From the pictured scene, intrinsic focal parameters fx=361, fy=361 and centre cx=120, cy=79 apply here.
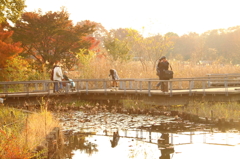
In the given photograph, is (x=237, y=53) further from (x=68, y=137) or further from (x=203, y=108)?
(x=68, y=137)

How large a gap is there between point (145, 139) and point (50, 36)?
19.8 meters

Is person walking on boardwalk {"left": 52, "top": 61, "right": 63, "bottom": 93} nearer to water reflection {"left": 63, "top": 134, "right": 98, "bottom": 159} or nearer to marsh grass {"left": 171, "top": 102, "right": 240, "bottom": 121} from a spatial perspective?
marsh grass {"left": 171, "top": 102, "right": 240, "bottom": 121}

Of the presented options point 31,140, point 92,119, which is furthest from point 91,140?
point 92,119

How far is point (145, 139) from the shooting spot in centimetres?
1104

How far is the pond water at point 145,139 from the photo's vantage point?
9.24 meters

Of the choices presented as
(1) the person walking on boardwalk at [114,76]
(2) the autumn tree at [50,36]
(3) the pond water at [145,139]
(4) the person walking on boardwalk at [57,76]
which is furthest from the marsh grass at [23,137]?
(2) the autumn tree at [50,36]

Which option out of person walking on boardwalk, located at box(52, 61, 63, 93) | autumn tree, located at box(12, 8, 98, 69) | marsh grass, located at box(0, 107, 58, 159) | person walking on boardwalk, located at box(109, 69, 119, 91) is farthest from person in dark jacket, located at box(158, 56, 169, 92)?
autumn tree, located at box(12, 8, 98, 69)

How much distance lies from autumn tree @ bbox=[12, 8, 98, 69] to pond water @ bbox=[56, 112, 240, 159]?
14.5m

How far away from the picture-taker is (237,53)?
189 ft

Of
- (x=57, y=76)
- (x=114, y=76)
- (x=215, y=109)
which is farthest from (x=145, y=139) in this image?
(x=57, y=76)

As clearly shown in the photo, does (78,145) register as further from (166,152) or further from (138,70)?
(138,70)

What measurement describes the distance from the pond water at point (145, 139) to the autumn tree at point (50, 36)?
1454 centimetres

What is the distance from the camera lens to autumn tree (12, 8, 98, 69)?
2825cm

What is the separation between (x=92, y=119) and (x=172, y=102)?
15.0 ft
